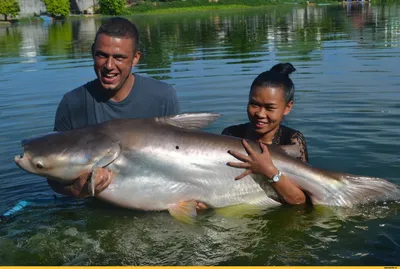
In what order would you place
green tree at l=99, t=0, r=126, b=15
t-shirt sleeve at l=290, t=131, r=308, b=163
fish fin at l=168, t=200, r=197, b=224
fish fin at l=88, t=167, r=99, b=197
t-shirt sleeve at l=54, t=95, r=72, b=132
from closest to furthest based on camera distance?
fish fin at l=88, t=167, r=99, b=197
fish fin at l=168, t=200, r=197, b=224
t-shirt sleeve at l=290, t=131, r=308, b=163
t-shirt sleeve at l=54, t=95, r=72, b=132
green tree at l=99, t=0, r=126, b=15

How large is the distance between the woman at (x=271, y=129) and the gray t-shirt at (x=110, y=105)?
897 millimetres

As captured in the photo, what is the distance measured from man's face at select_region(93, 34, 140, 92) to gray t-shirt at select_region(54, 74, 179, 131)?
0.80 ft

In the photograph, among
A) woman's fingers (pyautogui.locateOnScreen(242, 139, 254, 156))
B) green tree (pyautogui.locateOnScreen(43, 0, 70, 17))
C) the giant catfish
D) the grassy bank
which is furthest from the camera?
the grassy bank

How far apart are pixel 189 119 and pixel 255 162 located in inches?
26.1

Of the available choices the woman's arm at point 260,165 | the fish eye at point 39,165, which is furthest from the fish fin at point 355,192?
the fish eye at point 39,165

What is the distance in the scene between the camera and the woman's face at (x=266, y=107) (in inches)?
177

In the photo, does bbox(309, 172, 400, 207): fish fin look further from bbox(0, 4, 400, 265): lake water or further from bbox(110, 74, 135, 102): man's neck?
bbox(110, 74, 135, 102): man's neck

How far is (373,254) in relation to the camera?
3.88 meters

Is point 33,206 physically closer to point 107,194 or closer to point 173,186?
point 107,194

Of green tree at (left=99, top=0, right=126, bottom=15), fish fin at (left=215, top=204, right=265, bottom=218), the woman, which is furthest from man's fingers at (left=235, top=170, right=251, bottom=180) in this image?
green tree at (left=99, top=0, right=126, bottom=15)

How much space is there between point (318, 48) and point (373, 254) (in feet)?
46.9

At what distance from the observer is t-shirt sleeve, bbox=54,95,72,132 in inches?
189

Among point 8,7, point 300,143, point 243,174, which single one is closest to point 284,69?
point 300,143

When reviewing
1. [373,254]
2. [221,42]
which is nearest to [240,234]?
[373,254]
